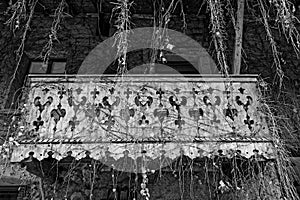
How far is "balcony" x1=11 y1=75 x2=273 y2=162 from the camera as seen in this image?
3686mm

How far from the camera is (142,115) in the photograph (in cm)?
392

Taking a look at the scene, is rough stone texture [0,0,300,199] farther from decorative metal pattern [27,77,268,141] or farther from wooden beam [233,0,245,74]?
decorative metal pattern [27,77,268,141]

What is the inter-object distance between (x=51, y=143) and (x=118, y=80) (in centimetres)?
109

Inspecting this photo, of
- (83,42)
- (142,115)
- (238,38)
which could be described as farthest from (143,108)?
(83,42)

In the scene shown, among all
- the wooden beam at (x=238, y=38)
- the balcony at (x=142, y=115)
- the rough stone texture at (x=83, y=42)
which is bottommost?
the balcony at (x=142, y=115)

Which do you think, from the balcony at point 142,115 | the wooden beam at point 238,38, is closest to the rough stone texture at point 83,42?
the wooden beam at point 238,38

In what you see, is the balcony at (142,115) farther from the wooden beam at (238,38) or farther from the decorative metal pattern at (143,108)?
the wooden beam at (238,38)

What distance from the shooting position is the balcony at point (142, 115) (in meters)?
3.69

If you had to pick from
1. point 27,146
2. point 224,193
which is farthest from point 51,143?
point 224,193

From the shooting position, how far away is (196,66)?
5980mm

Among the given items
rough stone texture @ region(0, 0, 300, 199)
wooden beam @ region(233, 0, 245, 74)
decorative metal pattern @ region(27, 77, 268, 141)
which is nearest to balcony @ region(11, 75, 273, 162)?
decorative metal pattern @ region(27, 77, 268, 141)

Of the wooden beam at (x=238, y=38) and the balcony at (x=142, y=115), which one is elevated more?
the wooden beam at (x=238, y=38)

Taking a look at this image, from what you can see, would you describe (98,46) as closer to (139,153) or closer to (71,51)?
(71,51)

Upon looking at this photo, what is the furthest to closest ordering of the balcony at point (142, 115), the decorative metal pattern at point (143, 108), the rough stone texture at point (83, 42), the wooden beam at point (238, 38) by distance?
the rough stone texture at point (83, 42) < the wooden beam at point (238, 38) < the decorative metal pattern at point (143, 108) < the balcony at point (142, 115)
